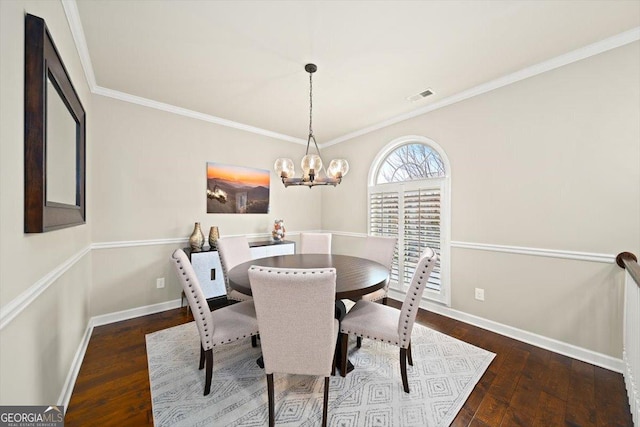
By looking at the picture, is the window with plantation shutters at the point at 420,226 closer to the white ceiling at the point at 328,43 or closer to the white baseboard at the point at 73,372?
the white ceiling at the point at 328,43

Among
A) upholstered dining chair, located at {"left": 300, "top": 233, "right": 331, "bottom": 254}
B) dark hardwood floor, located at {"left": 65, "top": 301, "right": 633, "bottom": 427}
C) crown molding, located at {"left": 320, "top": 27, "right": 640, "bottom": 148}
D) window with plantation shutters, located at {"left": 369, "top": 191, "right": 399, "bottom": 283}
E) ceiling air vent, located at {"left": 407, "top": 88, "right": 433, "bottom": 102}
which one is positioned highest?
ceiling air vent, located at {"left": 407, "top": 88, "right": 433, "bottom": 102}

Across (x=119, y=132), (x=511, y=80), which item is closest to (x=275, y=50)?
(x=119, y=132)

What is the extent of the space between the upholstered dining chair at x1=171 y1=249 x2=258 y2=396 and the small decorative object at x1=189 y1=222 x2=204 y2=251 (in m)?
1.56

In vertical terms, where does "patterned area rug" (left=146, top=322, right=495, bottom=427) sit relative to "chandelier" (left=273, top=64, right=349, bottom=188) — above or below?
below

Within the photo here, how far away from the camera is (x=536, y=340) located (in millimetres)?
2398

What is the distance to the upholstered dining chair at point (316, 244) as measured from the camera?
3.32 metres

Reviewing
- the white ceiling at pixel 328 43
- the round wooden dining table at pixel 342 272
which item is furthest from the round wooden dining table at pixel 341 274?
the white ceiling at pixel 328 43

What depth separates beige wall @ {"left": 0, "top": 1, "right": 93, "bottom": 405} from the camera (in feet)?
2.96

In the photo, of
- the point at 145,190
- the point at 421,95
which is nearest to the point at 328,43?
the point at 421,95

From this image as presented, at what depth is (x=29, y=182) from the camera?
3.47ft

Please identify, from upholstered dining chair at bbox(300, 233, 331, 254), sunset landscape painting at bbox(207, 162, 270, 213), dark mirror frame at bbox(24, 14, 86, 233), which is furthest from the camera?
sunset landscape painting at bbox(207, 162, 270, 213)

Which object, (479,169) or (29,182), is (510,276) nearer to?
(479,169)

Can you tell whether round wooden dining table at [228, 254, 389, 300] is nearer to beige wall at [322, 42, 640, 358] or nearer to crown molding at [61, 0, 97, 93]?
beige wall at [322, 42, 640, 358]

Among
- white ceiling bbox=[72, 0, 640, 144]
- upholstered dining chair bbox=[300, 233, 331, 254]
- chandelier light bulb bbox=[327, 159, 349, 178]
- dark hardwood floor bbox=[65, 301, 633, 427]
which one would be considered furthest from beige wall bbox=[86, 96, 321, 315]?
chandelier light bulb bbox=[327, 159, 349, 178]
